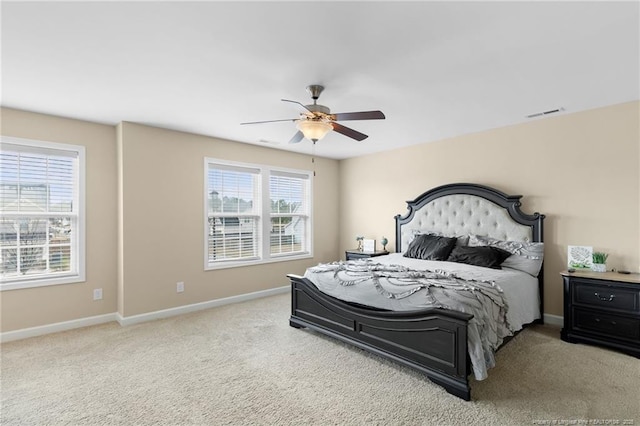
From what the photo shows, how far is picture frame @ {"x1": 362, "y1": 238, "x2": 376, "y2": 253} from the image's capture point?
551 centimetres

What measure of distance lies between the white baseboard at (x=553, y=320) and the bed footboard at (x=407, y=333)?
7.36 feet

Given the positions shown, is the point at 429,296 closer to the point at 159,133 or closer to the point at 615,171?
the point at 615,171

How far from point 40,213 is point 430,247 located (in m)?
4.64

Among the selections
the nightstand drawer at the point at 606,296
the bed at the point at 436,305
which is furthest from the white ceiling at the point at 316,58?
the nightstand drawer at the point at 606,296

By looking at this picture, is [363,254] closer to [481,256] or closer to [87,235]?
[481,256]

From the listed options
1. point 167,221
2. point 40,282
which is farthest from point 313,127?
point 40,282

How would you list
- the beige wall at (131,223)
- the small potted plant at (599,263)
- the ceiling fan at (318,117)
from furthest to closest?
the beige wall at (131,223), the small potted plant at (599,263), the ceiling fan at (318,117)

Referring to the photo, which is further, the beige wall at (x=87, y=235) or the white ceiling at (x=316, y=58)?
the beige wall at (x=87, y=235)

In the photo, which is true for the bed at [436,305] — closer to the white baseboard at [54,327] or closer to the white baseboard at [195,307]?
the white baseboard at [195,307]

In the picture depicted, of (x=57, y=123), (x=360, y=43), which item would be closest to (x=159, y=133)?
(x=57, y=123)

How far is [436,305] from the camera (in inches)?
101

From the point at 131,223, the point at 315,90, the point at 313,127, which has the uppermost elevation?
the point at 315,90

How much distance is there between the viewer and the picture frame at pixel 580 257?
3.48m

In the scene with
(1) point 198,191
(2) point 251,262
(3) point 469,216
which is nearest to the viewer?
(3) point 469,216
